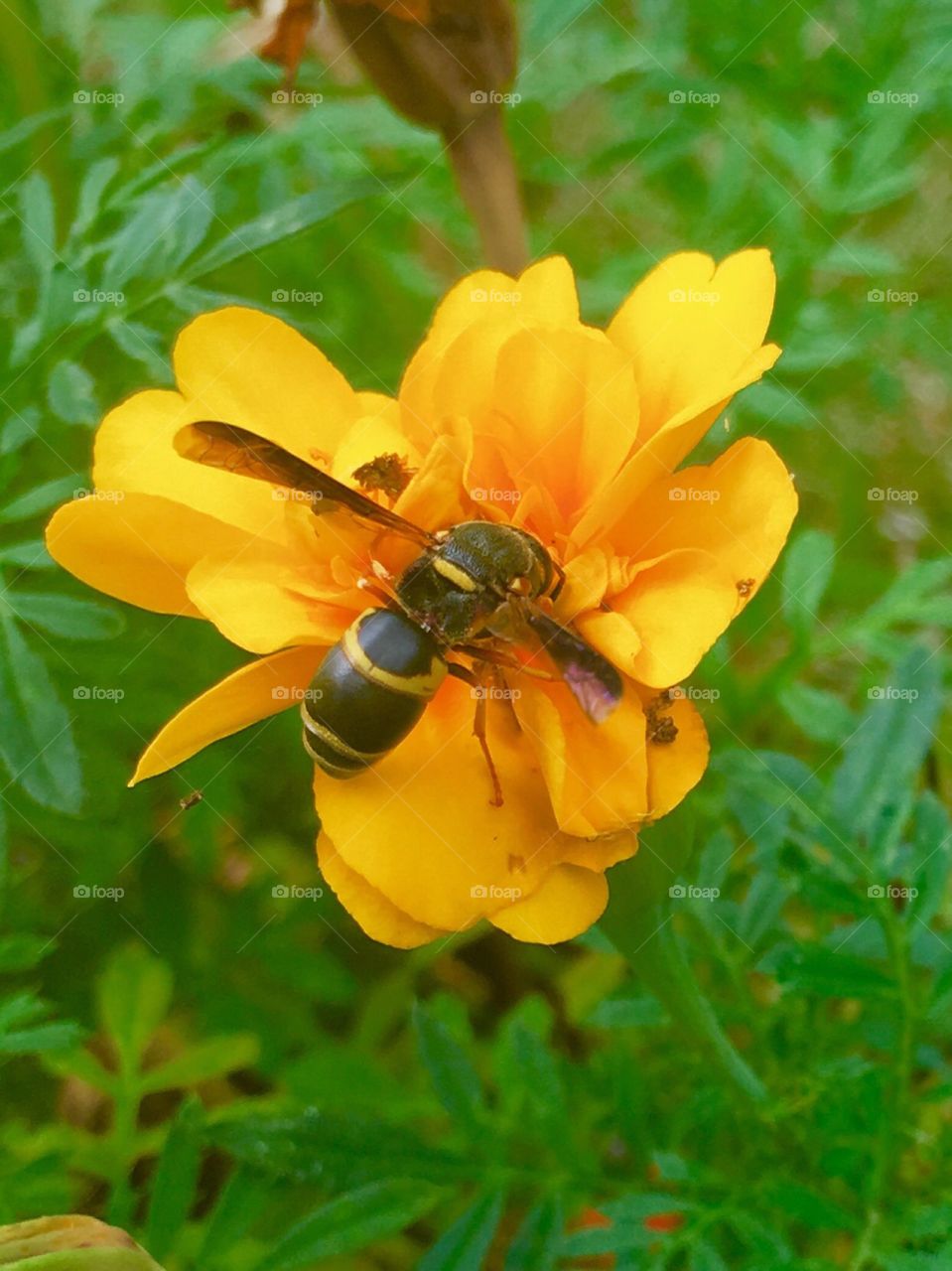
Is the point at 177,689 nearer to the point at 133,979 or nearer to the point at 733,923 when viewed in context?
the point at 133,979

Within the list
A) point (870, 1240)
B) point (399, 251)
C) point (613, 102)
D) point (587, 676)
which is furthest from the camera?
point (399, 251)

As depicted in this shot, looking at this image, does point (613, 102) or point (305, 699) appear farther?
point (613, 102)

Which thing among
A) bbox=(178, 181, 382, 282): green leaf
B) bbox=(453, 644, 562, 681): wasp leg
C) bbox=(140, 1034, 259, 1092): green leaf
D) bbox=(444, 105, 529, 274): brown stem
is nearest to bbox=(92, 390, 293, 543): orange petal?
bbox=(453, 644, 562, 681): wasp leg

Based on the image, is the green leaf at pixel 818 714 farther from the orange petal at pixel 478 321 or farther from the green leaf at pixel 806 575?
the orange petal at pixel 478 321

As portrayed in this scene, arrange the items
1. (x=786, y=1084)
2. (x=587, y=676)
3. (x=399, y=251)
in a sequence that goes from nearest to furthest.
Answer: (x=587, y=676), (x=786, y=1084), (x=399, y=251)

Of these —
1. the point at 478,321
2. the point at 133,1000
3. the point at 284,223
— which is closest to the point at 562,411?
the point at 478,321

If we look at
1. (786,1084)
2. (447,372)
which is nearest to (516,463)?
(447,372)
